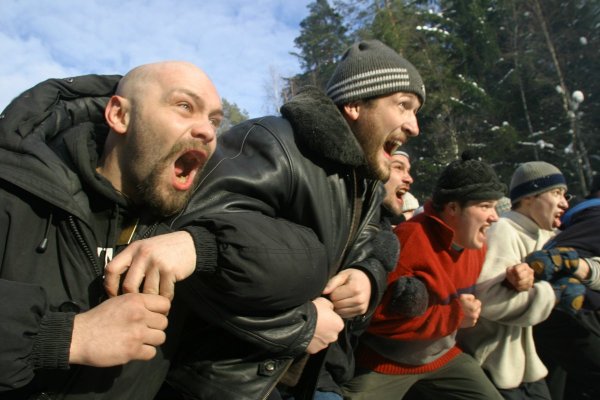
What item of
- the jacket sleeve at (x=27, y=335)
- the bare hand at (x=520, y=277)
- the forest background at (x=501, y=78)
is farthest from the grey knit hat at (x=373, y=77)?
the forest background at (x=501, y=78)

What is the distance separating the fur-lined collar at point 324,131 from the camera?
2.10 metres

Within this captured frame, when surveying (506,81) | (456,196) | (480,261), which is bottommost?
(480,261)

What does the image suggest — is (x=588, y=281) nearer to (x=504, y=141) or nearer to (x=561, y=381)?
(x=561, y=381)

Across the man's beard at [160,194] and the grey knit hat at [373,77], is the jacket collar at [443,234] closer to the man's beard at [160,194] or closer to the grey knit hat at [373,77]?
the grey knit hat at [373,77]

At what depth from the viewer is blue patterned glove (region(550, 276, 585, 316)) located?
3617mm

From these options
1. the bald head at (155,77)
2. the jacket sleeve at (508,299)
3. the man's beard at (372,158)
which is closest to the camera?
the bald head at (155,77)

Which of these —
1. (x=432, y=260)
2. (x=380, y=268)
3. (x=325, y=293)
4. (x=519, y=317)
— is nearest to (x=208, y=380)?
(x=325, y=293)

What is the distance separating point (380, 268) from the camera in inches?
93.2

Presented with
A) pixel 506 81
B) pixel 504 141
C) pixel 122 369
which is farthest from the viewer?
pixel 506 81

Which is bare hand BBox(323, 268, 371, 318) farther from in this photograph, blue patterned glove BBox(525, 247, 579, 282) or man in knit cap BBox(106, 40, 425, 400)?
blue patterned glove BBox(525, 247, 579, 282)

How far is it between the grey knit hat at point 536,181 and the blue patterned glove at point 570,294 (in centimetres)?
99

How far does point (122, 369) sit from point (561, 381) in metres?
4.42

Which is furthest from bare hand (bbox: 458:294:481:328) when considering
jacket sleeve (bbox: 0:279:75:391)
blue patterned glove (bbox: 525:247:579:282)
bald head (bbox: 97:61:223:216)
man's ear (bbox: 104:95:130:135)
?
jacket sleeve (bbox: 0:279:75:391)

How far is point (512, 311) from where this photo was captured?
11.4ft
